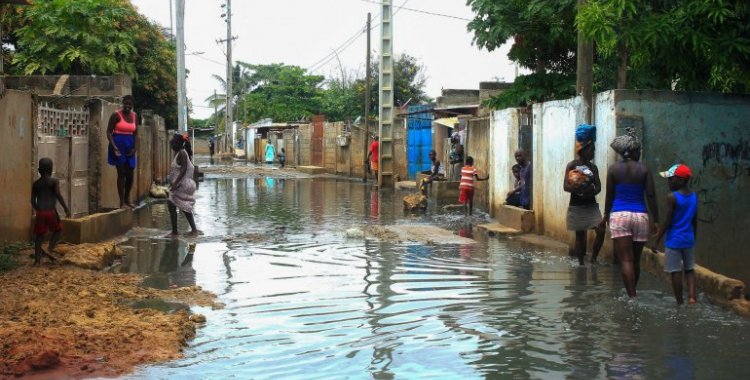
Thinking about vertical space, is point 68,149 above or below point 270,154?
below

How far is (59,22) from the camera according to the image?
2455 cm

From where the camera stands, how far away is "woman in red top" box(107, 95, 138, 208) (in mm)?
12766

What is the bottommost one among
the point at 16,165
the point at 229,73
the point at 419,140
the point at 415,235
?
the point at 415,235

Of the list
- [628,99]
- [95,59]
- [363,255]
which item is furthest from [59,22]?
[628,99]

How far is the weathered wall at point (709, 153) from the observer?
10.6 metres

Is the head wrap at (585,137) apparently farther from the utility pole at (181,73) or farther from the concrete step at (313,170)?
the concrete step at (313,170)

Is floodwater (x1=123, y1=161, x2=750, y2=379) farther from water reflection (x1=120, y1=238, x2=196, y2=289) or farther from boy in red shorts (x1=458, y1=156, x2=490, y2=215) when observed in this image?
boy in red shorts (x1=458, y1=156, x2=490, y2=215)

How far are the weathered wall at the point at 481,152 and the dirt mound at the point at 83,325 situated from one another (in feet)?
37.1

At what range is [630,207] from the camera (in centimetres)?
806

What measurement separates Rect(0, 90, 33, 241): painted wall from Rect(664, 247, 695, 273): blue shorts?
7.33 metres

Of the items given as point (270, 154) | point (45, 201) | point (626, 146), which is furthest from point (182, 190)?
point (270, 154)

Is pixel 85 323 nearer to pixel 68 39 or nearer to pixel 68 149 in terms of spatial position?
pixel 68 149

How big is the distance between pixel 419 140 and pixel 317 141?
14.6 m

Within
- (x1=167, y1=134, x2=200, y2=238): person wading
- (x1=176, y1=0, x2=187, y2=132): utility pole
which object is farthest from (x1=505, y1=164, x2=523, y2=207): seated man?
(x1=176, y1=0, x2=187, y2=132): utility pole
